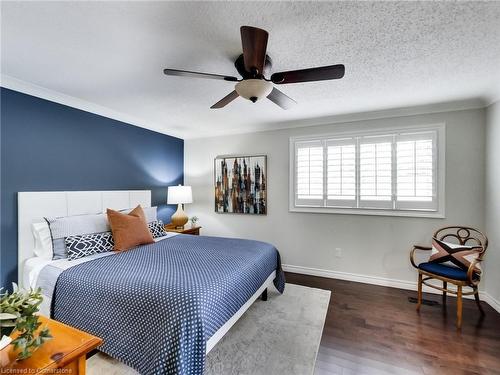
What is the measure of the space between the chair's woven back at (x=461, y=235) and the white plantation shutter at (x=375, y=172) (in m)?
0.66

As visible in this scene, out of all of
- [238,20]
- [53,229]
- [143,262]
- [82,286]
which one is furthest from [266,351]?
[238,20]

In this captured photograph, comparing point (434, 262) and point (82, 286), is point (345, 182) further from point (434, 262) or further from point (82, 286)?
point (82, 286)

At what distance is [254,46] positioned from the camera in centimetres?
142

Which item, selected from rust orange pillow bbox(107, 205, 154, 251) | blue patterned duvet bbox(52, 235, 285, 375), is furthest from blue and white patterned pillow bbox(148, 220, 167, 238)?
blue patterned duvet bbox(52, 235, 285, 375)

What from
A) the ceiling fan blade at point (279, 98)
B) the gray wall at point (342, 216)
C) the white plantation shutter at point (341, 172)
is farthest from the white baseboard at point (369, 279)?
the ceiling fan blade at point (279, 98)

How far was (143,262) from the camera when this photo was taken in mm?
2084

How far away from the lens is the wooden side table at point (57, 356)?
923 millimetres

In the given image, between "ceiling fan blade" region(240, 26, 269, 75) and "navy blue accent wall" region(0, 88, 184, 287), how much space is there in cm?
244

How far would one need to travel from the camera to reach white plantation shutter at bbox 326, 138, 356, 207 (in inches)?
134

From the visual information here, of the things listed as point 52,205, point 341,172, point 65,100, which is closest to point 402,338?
point 341,172

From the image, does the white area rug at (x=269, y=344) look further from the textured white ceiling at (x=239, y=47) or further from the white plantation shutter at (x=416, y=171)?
the textured white ceiling at (x=239, y=47)

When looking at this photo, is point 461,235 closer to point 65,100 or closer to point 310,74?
point 310,74

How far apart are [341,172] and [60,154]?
12.0 ft

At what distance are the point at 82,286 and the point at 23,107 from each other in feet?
6.63
